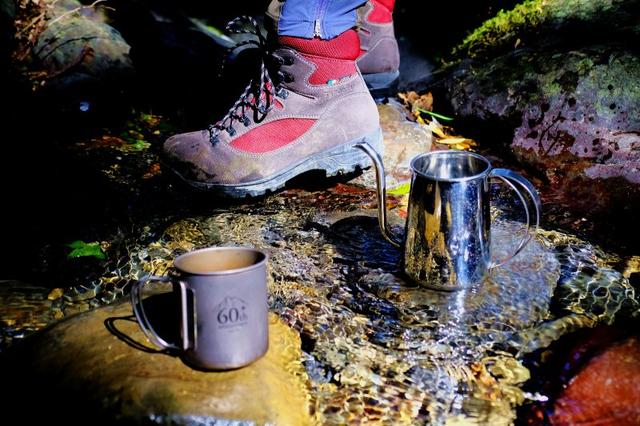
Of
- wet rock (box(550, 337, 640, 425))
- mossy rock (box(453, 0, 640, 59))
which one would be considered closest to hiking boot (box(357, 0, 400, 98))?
mossy rock (box(453, 0, 640, 59))

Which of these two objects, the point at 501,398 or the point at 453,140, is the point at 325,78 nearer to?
the point at 453,140

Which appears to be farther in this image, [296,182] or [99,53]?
[99,53]

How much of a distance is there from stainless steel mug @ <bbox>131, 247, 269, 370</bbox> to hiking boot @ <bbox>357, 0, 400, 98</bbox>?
2.99 metres

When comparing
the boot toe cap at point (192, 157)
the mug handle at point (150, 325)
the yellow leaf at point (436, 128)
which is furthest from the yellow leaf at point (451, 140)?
the mug handle at point (150, 325)

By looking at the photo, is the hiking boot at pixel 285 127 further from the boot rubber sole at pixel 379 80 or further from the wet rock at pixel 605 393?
the wet rock at pixel 605 393

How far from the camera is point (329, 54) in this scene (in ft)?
11.1

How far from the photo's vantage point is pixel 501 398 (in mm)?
1995

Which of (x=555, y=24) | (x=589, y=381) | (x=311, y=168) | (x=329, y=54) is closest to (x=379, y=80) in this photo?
(x=329, y=54)

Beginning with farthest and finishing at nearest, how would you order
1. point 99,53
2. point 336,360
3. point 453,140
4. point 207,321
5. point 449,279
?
point 99,53 < point 453,140 < point 449,279 < point 336,360 < point 207,321

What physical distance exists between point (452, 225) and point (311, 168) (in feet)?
4.52

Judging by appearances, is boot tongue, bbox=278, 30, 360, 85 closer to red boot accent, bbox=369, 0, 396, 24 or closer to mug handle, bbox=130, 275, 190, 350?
red boot accent, bbox=369, 0, 396, 24

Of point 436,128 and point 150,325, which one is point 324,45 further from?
point 150,325

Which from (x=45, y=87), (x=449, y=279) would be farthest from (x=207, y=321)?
(x=45, y=87)

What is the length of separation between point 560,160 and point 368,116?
154 centimetres
